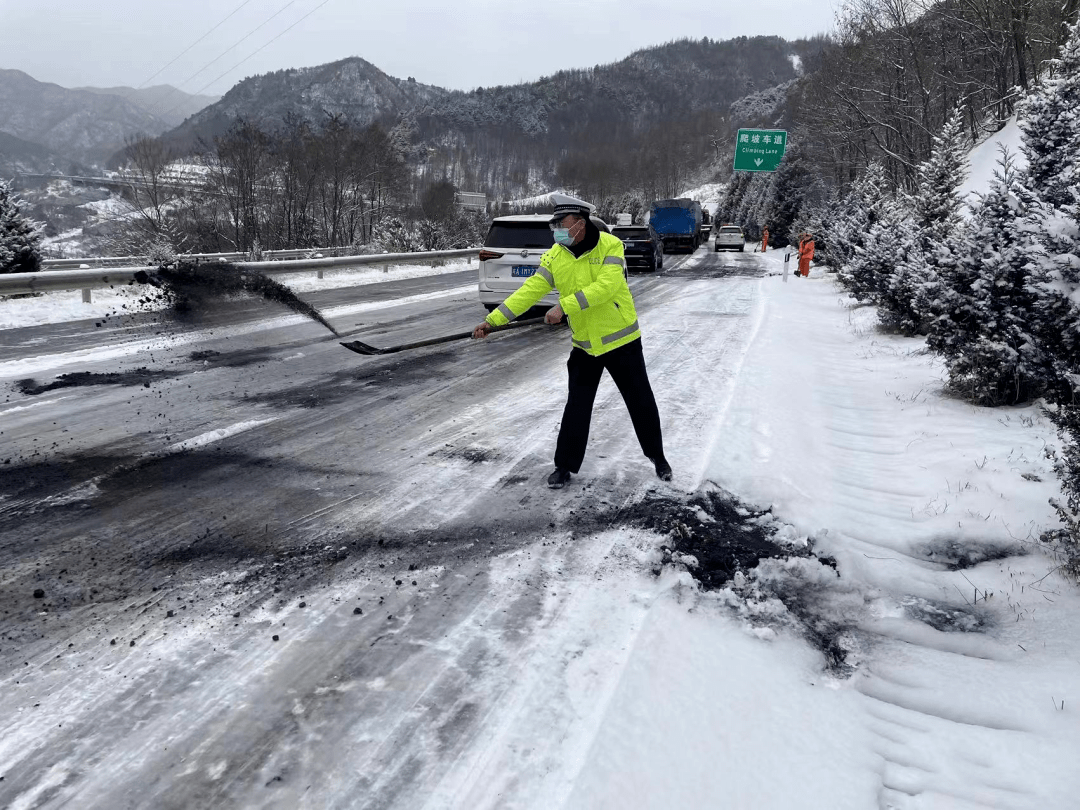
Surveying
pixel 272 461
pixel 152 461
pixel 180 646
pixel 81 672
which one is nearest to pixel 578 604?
pixel 180 646

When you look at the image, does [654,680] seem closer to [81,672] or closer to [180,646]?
[180,646]

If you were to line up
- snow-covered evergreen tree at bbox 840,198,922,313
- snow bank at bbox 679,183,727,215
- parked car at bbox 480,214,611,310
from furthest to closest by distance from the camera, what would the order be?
snow bank at bbox 679,183,727,215, parked car at bbox 480,214,611,310, snow-covered evergreen tree at bbox 840,198,922,313

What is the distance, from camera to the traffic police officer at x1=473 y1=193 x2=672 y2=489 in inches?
173

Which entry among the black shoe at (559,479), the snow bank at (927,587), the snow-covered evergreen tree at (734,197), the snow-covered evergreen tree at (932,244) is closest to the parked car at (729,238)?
the snow-covered evergreen tree at (932,244)

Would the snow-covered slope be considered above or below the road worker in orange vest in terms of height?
above

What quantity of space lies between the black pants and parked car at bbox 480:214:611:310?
7.02m

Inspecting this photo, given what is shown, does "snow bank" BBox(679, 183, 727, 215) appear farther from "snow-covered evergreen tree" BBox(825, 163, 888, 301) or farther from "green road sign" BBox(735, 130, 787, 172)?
"snow-covered evergreen tree" BBox(825, 163, 888, 301)

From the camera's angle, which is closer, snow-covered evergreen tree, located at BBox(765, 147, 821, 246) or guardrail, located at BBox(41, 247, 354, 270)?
guardrail, located at BBox(41, 247, 354, 270)

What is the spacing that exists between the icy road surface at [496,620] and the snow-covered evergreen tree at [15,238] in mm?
10142

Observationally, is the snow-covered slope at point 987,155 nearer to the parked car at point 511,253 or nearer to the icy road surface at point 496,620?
the parked car at point 511,253

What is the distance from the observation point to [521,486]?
4.50 meters

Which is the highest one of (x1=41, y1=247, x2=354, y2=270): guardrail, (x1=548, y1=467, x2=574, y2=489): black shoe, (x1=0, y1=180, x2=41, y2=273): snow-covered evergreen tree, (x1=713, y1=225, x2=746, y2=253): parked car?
(x1=713, y1=225, x2=746, y2=253): parked car

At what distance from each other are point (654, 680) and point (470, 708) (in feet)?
2.30

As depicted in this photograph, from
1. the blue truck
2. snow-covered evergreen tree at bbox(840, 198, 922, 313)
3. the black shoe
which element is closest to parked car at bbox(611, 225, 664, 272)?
snow-covered evergreen tree at bbox(840, 198, 922, 313)
